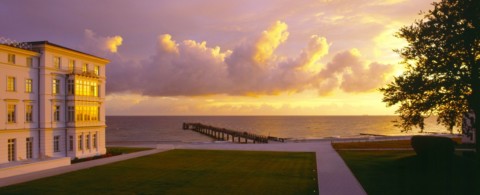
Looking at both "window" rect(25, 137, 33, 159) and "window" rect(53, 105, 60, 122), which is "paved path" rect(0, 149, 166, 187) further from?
"window" rect(53, 105, 60, 122)

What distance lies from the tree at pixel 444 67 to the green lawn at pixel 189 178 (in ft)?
27.7

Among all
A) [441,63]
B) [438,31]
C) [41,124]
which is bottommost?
[41,124]

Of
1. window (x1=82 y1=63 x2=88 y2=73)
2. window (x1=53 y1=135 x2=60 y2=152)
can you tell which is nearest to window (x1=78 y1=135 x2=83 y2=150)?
window (x1=53 y1=135 x2=60 y2=152)

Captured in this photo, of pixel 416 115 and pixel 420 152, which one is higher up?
pixel 416 115

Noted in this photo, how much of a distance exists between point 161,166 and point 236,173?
23.3 feet

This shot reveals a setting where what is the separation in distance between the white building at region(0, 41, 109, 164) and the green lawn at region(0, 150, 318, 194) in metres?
6.92

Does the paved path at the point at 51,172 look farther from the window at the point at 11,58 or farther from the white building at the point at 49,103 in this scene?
the window at the point at 11,58

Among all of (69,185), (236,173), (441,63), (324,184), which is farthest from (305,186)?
(69,185)

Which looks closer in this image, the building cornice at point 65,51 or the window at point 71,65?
the building cornice at point 65,51

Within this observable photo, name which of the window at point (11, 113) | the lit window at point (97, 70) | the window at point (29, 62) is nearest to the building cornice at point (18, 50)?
the window at point (29, 62)

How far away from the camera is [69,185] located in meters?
24.0

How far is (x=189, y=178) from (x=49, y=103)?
17.2 m

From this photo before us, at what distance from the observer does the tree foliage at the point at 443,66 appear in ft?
80.5

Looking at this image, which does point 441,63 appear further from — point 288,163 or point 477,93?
point 288,163
